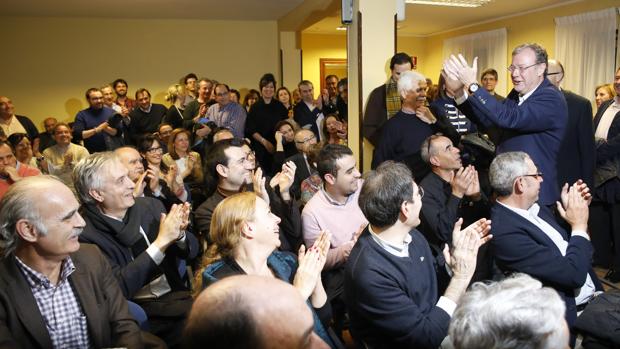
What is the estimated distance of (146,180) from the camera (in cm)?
311

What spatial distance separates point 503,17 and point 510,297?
8.56m

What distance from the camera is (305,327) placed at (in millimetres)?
910

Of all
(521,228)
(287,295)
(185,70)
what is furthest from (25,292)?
(185,70)

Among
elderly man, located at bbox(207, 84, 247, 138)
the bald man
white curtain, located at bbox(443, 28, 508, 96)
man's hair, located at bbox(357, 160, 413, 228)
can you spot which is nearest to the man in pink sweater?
man's hair, located at bbox(357, 160, 413, 228)

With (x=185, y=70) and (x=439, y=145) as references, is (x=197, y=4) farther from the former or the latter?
(x=439, y=145)

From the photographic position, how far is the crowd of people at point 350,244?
3.47 feet

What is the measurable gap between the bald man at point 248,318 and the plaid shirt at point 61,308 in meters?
0.78

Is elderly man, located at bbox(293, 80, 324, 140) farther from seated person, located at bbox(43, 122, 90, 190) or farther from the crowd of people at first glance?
seated person, located at bbox(43, 122, 90, 190)

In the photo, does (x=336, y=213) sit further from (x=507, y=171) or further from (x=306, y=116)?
(x=306, y=116)

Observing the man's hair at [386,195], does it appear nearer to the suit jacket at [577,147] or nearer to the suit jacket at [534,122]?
the suit jacket at [534,122]

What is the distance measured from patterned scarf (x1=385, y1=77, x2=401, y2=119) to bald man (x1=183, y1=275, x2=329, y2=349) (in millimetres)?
2598

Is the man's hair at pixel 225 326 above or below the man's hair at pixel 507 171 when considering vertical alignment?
below

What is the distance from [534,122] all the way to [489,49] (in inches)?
291

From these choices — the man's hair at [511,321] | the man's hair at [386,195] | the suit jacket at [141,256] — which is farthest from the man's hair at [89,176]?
the man's hair at [511,321]
